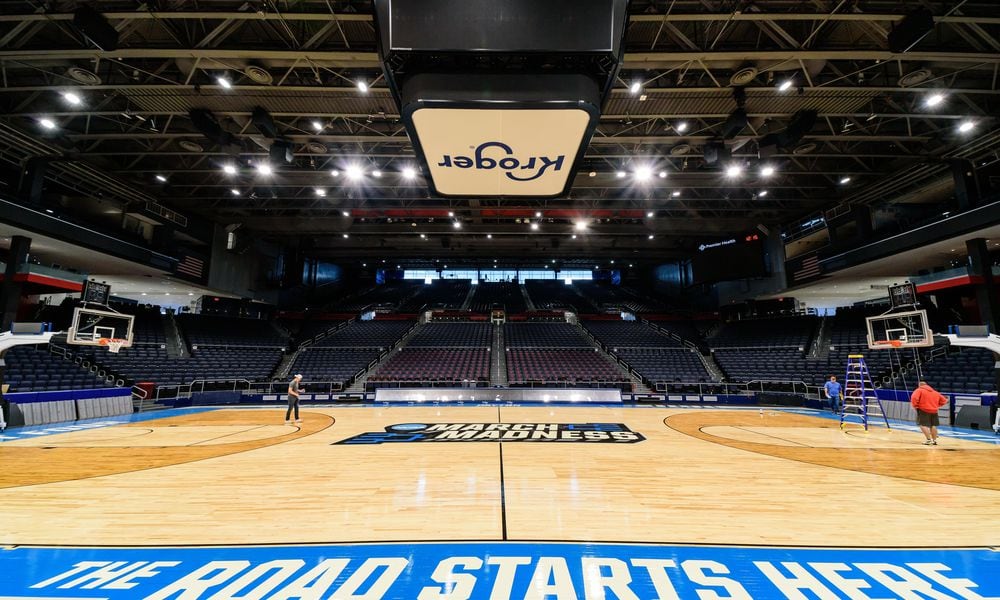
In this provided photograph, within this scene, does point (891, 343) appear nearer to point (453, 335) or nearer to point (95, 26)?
point (95, 26)

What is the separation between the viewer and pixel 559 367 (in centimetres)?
1894

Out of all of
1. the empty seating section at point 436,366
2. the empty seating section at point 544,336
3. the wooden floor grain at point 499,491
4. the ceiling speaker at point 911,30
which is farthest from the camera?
the empty seating section at point 544,336

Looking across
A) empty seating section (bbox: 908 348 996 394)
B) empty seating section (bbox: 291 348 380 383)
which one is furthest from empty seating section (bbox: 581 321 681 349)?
empty seating section (bbox: 291 348 380 383)

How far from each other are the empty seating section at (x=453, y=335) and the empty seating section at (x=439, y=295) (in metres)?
4.25

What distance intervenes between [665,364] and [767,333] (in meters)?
7.74

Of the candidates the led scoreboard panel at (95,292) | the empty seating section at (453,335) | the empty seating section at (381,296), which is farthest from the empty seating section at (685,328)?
the led scoreboard panel at (95,292)

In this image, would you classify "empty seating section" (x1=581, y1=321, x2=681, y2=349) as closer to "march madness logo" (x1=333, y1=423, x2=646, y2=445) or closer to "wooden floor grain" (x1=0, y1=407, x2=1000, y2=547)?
"march madness logo" (x1=333, y1=423, x2=646, y2=445)

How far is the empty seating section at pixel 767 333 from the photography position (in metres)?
20.5

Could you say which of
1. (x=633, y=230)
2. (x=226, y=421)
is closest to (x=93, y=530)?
(x=226, y=421)

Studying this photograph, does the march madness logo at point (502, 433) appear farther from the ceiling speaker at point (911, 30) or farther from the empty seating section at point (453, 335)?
the empty seating section at point (453, 335)

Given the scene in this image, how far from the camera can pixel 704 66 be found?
364 inches

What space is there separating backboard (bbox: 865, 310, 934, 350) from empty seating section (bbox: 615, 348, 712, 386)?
23.6ft

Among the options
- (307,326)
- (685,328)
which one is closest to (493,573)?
(685,328)

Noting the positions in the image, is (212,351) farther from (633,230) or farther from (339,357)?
(633,230)
